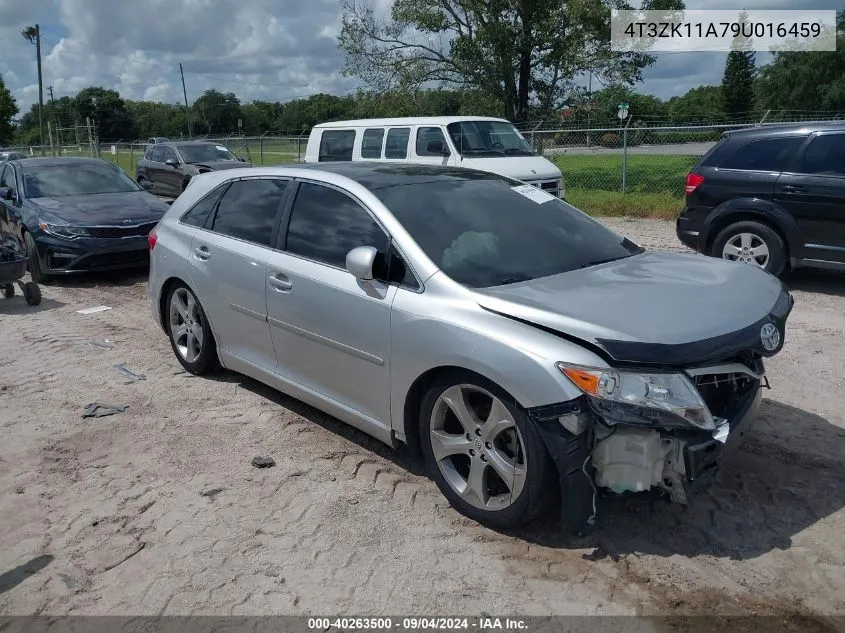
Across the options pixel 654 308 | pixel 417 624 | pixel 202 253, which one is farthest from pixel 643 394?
pixel 202 253

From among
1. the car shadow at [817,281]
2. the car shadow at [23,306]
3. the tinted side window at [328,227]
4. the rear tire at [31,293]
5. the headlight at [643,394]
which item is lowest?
the car shadow at [23,306]

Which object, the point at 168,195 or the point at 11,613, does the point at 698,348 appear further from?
the point at 168,195

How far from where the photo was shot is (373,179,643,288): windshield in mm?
3891

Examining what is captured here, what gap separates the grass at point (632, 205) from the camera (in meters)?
14.6

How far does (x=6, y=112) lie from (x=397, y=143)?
238 feet

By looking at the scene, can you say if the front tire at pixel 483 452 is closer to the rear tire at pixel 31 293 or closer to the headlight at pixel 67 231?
the rear tire at pixel 31 293

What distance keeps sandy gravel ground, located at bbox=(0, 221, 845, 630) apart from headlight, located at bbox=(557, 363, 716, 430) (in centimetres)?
70

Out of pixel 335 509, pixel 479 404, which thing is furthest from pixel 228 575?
pixel 479 404

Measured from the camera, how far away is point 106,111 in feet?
307

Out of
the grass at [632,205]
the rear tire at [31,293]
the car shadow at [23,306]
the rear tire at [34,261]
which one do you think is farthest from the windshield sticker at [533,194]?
the grass at [632,205]

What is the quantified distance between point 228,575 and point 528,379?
5.14ft

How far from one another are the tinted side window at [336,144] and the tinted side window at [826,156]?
7.79 meters

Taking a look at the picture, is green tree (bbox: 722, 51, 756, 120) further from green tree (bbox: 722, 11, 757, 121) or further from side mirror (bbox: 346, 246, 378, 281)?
side mirror (bbox: 346, 246, 378, 281)

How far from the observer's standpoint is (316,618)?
2.98 meters
